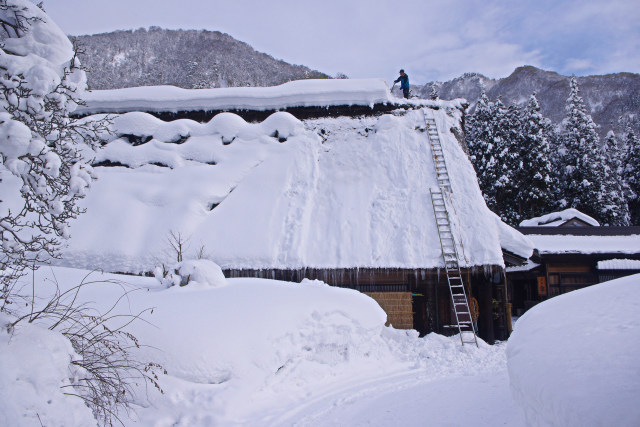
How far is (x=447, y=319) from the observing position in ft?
36.6

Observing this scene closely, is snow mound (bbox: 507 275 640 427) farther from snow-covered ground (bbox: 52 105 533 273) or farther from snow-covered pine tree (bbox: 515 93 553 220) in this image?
snow-covered pine tree (bbox: 515 93 553 220)

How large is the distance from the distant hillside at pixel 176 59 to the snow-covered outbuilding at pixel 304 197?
157 ft

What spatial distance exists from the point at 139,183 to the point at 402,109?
29.7 ft

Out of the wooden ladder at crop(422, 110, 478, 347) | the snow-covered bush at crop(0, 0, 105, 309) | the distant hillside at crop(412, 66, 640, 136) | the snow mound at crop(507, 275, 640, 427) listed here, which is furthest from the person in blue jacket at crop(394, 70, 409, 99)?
the distant hillside at crop(412, 66, 640, 136)

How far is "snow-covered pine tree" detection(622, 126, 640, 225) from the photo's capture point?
93.7 feet

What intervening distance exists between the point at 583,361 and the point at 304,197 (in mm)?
9407

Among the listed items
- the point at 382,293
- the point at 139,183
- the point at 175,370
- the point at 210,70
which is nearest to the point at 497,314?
the point at 382,293

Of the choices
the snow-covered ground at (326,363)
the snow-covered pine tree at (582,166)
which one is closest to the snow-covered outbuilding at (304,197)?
the snow-covered ground at (326,363)

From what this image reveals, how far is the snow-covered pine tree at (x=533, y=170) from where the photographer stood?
2573 cm

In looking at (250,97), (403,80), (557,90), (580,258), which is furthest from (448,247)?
(557,90)

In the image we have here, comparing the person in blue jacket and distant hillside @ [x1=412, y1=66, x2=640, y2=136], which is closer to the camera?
the person in blue jacket

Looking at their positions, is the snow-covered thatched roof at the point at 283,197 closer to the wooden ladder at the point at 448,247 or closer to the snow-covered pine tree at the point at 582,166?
the wooden ladder at the point at 448,247

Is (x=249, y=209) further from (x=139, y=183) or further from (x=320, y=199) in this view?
(x=139, y=183)

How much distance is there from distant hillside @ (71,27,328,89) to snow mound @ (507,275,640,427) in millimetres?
59890
